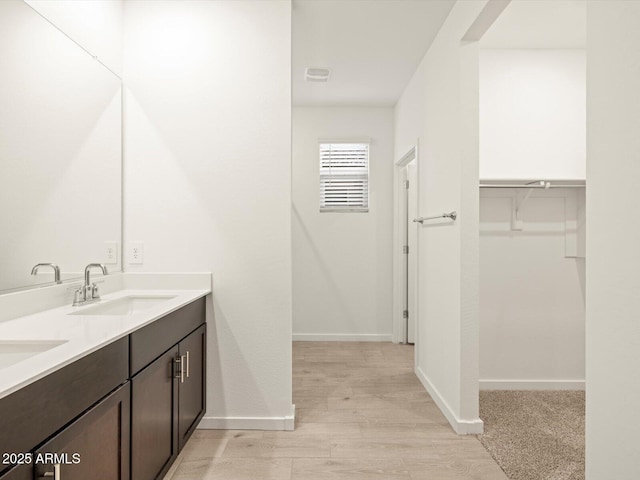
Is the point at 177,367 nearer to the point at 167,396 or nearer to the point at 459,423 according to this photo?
the point at 167,396

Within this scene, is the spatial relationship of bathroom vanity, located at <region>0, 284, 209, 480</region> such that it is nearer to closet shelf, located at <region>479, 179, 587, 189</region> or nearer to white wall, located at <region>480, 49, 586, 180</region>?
closet shelf, located at <region>479, 179, 587, 189</region>

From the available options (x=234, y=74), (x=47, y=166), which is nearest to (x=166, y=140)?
(x=234, y=74)

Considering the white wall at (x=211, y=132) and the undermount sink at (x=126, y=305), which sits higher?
the white wall at (x=211, y=132)

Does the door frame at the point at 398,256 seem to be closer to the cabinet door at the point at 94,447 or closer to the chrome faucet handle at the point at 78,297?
the chrome faucet handle at the point at 78,297

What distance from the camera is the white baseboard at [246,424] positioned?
2596mm

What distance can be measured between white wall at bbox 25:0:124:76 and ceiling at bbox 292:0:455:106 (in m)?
1.09

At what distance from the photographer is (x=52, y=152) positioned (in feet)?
6.52

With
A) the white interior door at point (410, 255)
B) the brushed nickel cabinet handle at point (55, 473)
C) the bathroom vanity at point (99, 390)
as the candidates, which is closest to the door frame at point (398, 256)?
the white interior door at point (410, 255)

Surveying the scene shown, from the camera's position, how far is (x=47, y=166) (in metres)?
1.95

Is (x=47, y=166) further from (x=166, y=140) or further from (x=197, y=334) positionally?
(x=197, y=334)

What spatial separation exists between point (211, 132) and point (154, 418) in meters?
1.60

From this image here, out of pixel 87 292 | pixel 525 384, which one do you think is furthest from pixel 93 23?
pixel 525 384

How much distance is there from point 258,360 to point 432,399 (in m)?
1.34

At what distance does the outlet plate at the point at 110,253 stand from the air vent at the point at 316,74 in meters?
2.21
